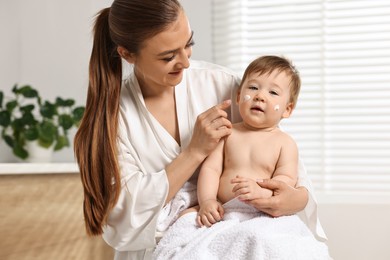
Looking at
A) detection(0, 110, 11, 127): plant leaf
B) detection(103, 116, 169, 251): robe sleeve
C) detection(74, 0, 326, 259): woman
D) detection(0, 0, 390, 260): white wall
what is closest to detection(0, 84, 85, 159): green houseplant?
detection(0, 110, 11, 127): plant leaf

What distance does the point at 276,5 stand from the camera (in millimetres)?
3330

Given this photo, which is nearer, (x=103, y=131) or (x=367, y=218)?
(x=103, y=131)

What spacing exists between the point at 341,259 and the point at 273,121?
4.92ft

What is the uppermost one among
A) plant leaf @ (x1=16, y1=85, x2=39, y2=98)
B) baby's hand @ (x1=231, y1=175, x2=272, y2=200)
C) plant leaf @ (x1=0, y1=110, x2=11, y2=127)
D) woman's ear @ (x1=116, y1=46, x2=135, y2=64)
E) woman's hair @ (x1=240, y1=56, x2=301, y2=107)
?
woman's ear @ (x1=116, y1=46, x2=135, y2=64)

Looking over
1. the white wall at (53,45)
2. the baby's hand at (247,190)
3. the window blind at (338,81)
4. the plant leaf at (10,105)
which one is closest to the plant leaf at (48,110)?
the plant leaf at (10,105)

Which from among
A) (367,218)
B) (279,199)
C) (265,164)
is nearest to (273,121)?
(265,164)

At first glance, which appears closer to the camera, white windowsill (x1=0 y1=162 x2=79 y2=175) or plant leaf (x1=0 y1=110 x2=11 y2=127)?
white windowsill (x1=0 y1=162 x2=79 y2=175)

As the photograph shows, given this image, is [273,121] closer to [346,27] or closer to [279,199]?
[279,199]

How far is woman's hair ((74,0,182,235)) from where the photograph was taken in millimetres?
1854

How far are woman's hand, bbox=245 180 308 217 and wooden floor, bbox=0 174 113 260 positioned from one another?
1334 mm

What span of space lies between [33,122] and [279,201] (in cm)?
165

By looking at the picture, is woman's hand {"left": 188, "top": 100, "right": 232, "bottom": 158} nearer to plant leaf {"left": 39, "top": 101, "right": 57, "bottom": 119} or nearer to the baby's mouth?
the baby's mouth

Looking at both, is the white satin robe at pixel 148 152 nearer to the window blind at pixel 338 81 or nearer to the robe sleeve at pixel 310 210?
the robe sleeve at pixel 310 210

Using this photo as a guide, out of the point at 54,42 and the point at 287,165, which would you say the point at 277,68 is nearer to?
the point at 287,165
